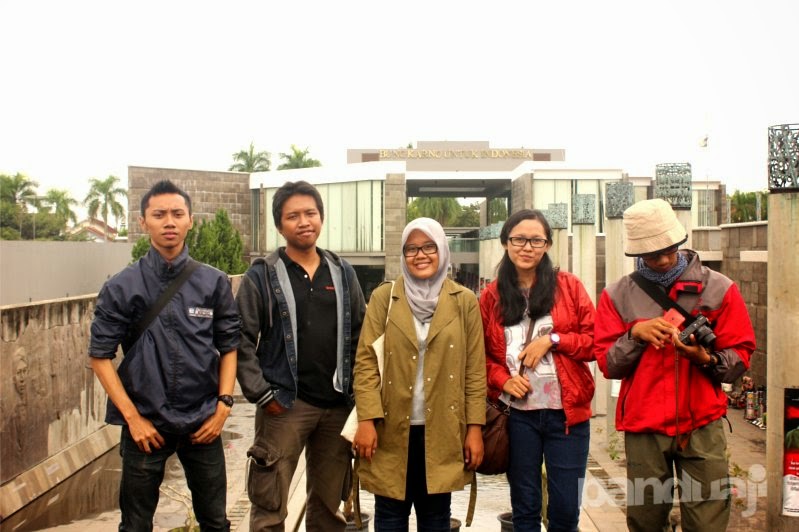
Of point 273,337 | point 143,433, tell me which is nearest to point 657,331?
point 273,337

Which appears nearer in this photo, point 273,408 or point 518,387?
point 518,387

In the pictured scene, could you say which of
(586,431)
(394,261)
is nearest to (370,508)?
(586,431)

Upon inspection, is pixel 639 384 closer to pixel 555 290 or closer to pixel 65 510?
pixel 555 290

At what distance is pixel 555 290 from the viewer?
383 cm

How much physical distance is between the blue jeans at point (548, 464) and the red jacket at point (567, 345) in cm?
9

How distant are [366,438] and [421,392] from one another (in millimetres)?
325

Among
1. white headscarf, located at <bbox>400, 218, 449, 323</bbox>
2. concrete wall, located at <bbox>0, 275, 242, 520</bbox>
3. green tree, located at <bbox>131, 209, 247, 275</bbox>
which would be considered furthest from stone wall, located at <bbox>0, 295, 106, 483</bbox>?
green tree, located at <bbox>131, 209, 247, 275</bbox>

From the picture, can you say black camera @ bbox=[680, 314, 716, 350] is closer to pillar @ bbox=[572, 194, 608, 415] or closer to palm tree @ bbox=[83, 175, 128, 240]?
pillar @ bbox=[572, 194, 608, 415]

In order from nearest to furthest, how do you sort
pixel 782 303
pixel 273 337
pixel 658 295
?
pixel 658 295
pixel 273 337
pixel 782 303

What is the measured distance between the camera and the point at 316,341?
3875 mm

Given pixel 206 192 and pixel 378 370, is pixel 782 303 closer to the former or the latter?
pixel 378 370

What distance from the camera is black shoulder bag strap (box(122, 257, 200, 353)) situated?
3.57 metres

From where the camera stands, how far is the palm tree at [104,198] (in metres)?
62.6

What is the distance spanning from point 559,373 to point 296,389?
1.27 m
